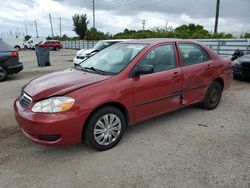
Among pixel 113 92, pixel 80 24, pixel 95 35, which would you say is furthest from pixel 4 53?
pixel 80 24

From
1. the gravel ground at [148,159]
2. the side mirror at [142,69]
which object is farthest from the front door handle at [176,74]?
the gravel ground at [148,159]

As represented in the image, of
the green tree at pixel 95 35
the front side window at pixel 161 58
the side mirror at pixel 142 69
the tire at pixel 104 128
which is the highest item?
the green tree at pixel 95 35

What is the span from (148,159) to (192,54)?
93.2 inches

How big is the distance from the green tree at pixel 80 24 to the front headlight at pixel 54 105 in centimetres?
4355

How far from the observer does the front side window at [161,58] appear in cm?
379

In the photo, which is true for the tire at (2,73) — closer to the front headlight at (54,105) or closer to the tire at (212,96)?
the front headlight at (54,105)

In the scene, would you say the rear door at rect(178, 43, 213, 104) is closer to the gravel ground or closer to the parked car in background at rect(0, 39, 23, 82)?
the gravel ground

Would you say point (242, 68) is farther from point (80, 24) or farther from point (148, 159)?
point (80, 24)

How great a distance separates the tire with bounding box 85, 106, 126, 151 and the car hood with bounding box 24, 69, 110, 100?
456 millimetres

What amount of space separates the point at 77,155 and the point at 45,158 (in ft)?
1.41

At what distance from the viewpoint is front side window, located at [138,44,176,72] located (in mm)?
3787

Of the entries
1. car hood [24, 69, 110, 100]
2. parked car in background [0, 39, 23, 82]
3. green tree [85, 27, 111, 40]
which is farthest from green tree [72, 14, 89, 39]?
car hood [24, 69, 110, 100]

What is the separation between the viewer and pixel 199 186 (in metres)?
2.56

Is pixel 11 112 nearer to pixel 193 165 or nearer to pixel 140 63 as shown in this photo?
pixel 140 63
